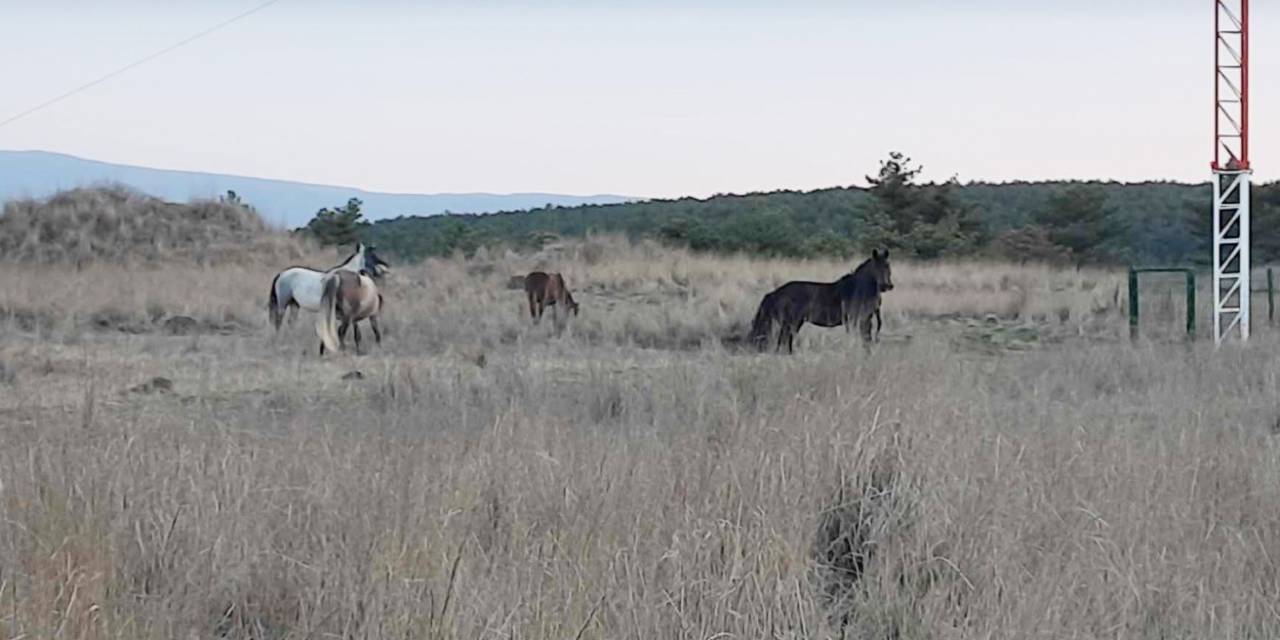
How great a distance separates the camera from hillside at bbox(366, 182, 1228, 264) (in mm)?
44031

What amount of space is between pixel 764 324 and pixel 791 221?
43402 millimetres

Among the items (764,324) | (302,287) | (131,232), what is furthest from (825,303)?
(131,232)

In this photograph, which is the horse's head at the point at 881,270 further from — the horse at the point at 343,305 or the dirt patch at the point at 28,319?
the dirt patch at the point at 28,319

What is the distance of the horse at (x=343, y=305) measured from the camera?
52.6ft

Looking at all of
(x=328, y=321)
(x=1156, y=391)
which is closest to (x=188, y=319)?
(x=328, y=321)

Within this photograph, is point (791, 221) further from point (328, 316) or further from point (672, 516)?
point (672, 516)

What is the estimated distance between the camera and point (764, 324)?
1684 centimetres

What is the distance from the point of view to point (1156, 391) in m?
11.0

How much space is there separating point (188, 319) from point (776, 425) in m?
14.6

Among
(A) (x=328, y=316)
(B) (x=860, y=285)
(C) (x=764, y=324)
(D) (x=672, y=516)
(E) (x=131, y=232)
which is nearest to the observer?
(D) (x=672, y=516)

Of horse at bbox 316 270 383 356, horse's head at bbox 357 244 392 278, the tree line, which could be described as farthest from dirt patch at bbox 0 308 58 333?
the tree line

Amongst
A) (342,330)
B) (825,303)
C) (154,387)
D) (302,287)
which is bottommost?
(154,387)

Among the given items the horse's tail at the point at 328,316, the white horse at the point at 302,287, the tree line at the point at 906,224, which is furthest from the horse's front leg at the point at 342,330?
the tree line at the point at 906,224

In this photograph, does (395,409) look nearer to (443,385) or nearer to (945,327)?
(443,385)
